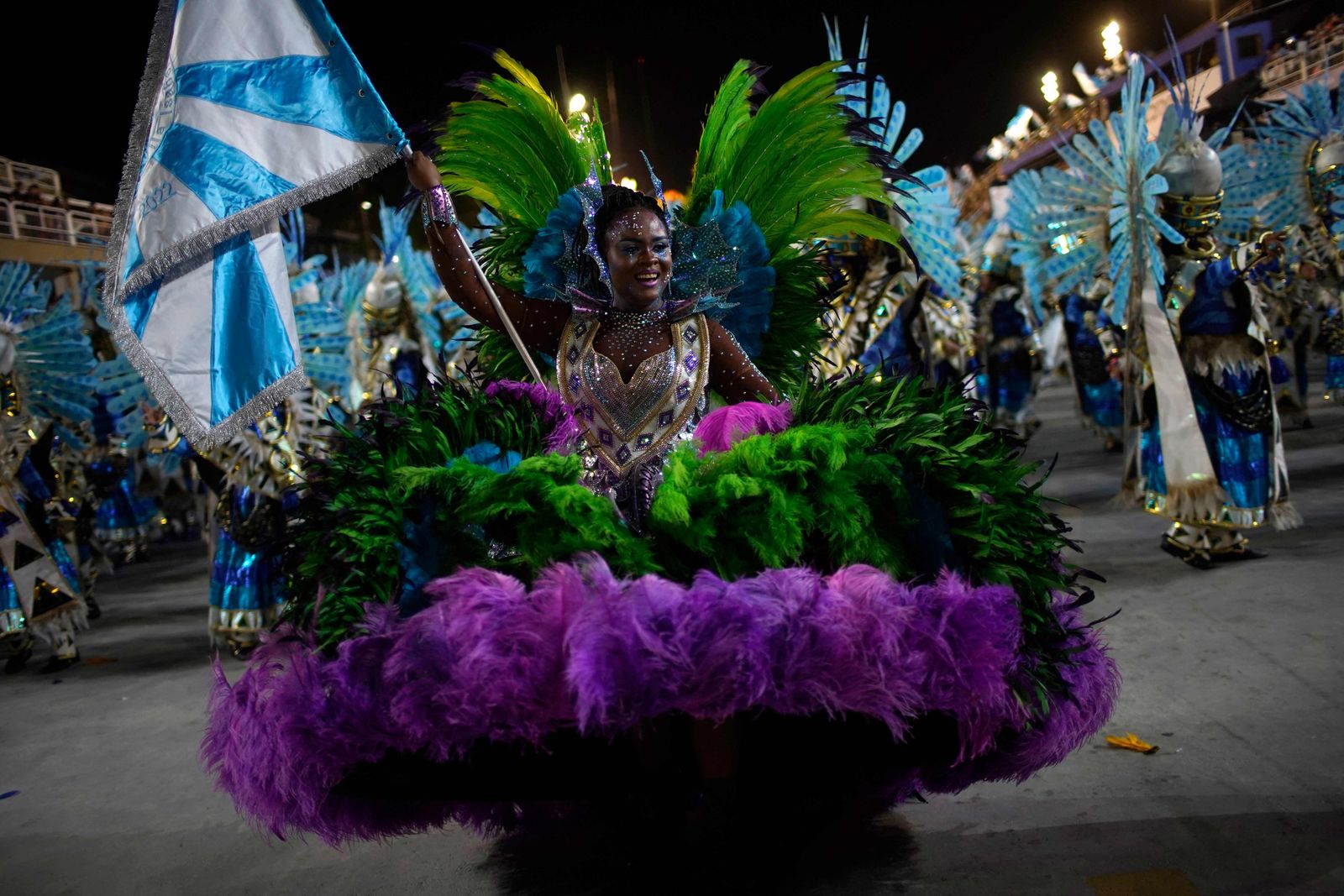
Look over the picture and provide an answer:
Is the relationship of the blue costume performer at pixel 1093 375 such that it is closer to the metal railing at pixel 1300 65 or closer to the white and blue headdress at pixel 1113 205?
the white and blue headdress at pixel 1113 205

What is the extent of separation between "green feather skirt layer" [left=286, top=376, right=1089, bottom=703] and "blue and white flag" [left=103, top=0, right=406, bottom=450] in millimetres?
587

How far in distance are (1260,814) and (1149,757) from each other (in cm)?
51

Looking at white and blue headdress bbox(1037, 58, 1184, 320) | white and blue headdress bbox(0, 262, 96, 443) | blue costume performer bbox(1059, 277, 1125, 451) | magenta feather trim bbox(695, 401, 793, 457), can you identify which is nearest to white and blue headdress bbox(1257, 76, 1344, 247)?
blue costume performer bbox(1059, 277, 1125, 451)

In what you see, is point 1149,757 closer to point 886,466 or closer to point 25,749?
point 886,466

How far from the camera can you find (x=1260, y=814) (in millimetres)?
2859

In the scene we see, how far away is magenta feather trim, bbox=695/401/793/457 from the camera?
2.79 meters

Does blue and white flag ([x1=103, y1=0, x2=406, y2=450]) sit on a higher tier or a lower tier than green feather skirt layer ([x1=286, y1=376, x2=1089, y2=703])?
higher

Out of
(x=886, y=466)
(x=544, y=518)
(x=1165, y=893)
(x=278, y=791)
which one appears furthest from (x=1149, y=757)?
(x=278, y=791)

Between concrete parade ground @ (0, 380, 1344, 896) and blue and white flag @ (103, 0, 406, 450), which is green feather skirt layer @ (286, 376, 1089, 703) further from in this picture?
concrete parade ground @ (0, 380, 1344, 896)

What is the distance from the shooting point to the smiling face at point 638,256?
3.18 metres

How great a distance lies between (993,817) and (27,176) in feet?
55.5

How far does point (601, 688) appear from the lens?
198 centimetres

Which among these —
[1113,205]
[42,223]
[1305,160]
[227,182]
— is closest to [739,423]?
[227,182]

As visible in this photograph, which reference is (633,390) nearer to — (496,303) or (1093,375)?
(496,303)
